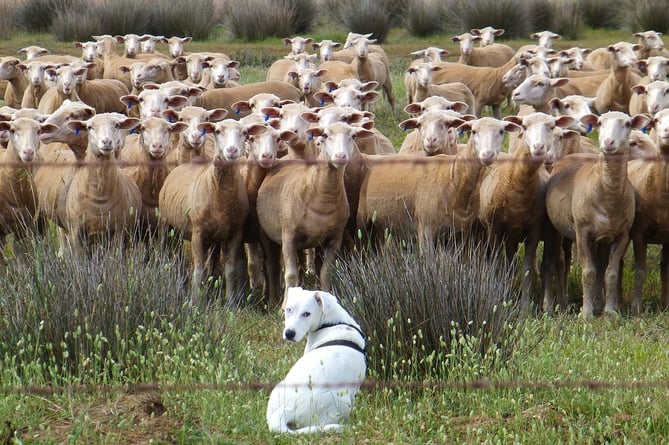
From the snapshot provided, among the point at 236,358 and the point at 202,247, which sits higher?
the point at 236,358

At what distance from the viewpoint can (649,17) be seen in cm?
3039

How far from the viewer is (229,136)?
11.0 metres

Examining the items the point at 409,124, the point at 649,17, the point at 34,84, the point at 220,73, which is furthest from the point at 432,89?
the point at 649,17

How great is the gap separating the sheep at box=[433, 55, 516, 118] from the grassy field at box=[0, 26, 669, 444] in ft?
42.4

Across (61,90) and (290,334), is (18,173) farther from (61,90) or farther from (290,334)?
(290,334)

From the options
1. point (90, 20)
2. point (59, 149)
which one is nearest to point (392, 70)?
Result: point (90, 20)

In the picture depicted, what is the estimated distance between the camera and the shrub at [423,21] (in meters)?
31.9

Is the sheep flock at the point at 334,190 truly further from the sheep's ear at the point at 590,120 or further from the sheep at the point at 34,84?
the sheep at the point at 34,84

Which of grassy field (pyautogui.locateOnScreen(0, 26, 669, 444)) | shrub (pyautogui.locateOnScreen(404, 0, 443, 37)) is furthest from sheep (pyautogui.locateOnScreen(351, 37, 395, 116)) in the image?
grassy field (pyautogui.locateOnScreen(0, 26, 669, 444))

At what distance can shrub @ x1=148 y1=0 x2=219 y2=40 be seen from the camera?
103 ft

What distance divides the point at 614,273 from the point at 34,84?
10464 mm

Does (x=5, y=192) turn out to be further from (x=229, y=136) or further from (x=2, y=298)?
(x=2, y=298)

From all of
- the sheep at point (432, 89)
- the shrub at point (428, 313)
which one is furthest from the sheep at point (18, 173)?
the sheep at point (432, 89)

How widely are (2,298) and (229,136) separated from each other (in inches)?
148
